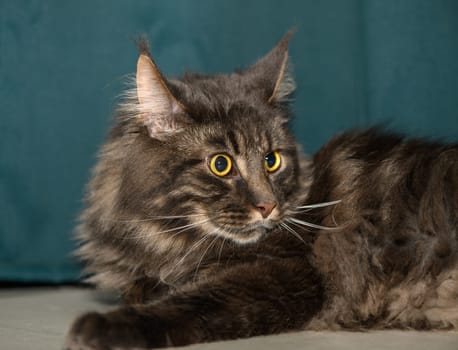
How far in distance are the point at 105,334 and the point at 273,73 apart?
1080mm

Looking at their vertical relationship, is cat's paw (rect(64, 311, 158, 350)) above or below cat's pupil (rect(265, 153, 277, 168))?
below

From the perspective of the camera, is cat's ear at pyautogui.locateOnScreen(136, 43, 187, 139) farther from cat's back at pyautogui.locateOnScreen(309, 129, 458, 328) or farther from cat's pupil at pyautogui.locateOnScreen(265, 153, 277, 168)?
cat's back at pyautogui.locateOnScreen(309, 129, 458, 328)

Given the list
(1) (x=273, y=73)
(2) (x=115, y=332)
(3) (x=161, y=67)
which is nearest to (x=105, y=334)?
(2) (x=115, y=332)

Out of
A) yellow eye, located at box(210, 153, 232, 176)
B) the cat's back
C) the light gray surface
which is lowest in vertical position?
the light gray surface

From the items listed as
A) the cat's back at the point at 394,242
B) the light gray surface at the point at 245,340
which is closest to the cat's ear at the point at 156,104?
the cat's back at the point at 394,242

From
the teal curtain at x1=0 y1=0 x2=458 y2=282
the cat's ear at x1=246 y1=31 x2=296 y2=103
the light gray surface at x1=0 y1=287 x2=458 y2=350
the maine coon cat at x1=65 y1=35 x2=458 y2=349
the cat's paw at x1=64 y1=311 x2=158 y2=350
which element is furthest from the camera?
the teal curtain at x1=0 y1=0 x2=458 y2=282

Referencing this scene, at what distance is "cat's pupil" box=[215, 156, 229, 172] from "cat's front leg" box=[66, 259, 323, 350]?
31 cm

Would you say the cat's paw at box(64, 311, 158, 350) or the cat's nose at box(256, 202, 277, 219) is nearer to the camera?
the cat's paw at box(64, 311, 158, 350)

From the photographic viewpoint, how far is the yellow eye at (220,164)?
1.85 meters

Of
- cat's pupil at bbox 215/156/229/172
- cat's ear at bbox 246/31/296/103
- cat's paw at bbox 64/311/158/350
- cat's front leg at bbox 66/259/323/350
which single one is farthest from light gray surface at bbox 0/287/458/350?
cat's ear at bbox 246/31/296/103

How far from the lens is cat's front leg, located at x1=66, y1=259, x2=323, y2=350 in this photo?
1.47m

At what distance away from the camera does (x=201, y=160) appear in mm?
1854

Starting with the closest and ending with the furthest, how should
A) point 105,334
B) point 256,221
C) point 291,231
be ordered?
1. point 105,334
2. point 256,221
3. point 291,231

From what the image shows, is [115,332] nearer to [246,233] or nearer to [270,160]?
[246,233]
